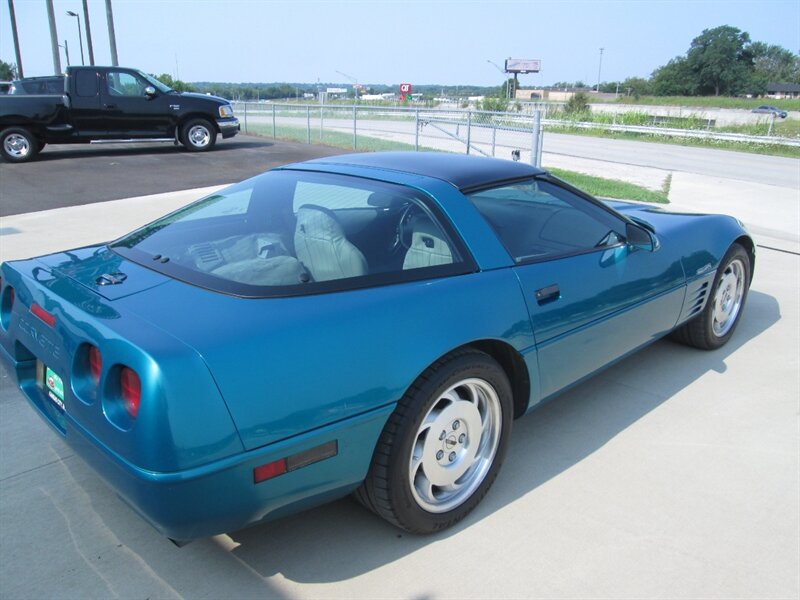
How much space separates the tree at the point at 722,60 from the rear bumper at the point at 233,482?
342 feet

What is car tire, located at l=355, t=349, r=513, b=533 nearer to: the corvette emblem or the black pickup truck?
the corvette emblem

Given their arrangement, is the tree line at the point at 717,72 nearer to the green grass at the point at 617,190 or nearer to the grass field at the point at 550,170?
the grass field at the point at 550,170

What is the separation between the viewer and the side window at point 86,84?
13852 mm

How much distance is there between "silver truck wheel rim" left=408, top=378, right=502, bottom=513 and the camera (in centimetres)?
248

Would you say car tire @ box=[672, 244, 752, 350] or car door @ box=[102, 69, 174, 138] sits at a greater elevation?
car door @ box=[102, 69, 174, 138]

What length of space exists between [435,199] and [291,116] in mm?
22244

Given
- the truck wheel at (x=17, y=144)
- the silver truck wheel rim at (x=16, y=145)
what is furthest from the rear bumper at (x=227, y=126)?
the silver truck wheel rim at (x=16, y=145)

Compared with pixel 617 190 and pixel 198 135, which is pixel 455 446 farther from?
pixel 198 135

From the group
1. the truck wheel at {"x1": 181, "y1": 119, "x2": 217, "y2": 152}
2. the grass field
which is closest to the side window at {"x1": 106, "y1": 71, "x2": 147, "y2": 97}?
the truck wheel at {"x1": 181, "y1": 119, "x2": 217, "y2": 152}

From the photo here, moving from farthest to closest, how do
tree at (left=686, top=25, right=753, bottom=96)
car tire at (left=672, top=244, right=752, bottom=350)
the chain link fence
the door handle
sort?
tree at (left=686, top=25, right=753, bottom=96)
the chain link fence
car tire at (left=672, top=244, right=752, bottom=350)
the door handle

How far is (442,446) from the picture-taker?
8.35ft

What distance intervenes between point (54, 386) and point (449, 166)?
190 centimetres

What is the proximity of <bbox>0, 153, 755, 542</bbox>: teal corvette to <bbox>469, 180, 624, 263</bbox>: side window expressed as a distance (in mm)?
12

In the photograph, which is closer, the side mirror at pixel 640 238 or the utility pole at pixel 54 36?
the side mirror at pixel 640 238
